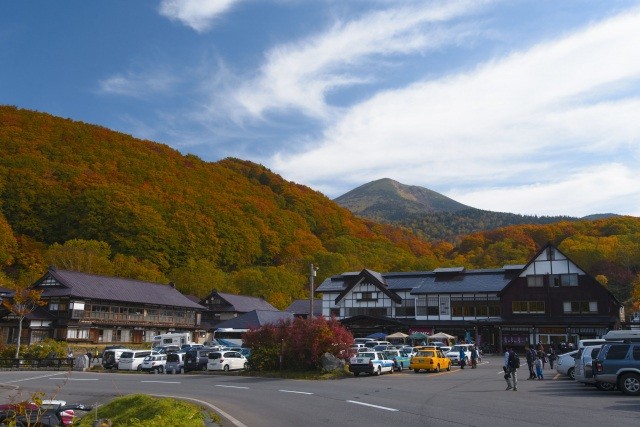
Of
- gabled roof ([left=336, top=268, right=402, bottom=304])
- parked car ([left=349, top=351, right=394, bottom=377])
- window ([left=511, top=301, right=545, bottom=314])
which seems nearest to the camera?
parked car ([left=349, top=351, right=394, bottom=377])

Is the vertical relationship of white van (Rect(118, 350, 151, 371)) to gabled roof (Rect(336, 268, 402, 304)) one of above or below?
below

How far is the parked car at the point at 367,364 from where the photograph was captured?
2917 cm

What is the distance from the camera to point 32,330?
5294 cm

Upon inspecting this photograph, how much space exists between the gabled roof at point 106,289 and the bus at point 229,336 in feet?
36.7

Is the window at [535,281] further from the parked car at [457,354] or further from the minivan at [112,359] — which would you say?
the minivan at [112,359]

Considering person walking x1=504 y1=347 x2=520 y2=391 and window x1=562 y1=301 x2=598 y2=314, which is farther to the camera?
window x1=562 y1=301 x2=598 y2=314

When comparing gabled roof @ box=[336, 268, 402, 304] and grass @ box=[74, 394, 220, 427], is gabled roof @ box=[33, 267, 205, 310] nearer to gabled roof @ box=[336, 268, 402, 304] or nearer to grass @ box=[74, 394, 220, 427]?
gabled roof @ box=[336, 268, 402, 304]

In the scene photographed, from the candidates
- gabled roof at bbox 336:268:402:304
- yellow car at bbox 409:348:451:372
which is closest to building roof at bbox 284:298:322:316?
gabled roof at bbox 336:268:402:304

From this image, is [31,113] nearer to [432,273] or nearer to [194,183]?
[194,183]

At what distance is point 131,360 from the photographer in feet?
120

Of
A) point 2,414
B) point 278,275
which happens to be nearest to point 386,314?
point 278,275

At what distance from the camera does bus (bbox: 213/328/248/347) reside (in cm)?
5359

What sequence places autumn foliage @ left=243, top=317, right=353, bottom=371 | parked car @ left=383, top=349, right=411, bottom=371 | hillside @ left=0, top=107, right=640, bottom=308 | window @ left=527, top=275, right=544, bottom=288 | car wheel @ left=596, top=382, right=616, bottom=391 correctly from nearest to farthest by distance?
car wheel @ left=596, top=382, right=616, bottom=391, autumn foliage @ left=243, top=317, right=353, bottom=371, parked car @ left=383, top=349, right=411, bottom=371, window @ left=527, top=275, right=544, bottom=288, hillside @ left=0, top=107, right=640, bottom=308

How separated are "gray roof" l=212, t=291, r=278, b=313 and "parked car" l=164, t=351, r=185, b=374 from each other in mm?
38411
